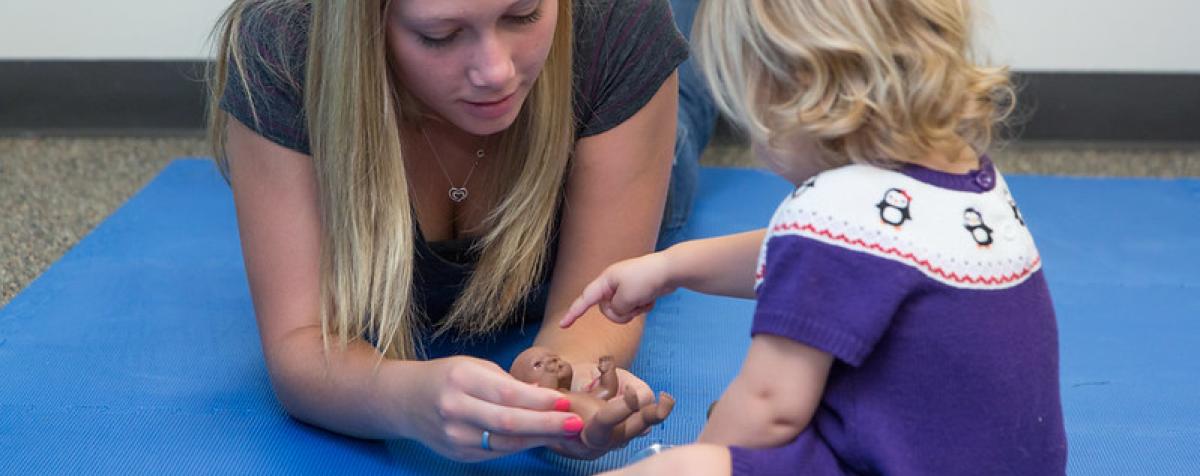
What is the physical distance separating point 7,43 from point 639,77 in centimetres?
176

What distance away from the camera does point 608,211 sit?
1.33m

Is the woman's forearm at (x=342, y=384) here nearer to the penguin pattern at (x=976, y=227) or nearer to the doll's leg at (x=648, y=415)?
the doll's leg at (x=648, y=415)

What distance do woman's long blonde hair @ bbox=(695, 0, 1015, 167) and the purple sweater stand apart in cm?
3

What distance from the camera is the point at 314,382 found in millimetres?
1217

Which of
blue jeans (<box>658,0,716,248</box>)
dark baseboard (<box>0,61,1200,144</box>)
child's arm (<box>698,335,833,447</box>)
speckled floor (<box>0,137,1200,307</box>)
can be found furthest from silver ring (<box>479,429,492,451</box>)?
dark baseboard (<box>0,61,1200,144</box>)

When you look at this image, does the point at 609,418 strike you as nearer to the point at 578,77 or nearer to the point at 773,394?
the point at 773,394

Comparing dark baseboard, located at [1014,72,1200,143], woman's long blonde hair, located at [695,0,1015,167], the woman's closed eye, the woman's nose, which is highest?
woman's long blonde hair, located at [695,0,1015,167]

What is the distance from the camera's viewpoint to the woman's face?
3.53 ft

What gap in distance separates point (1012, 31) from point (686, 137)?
3.30 feet

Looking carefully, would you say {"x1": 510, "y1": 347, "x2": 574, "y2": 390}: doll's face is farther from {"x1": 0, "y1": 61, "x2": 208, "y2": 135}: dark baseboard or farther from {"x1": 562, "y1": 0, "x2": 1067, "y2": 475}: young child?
{"x1": 0, "y1": 61, "x2": 208, "y2": 135}: dark baseboard

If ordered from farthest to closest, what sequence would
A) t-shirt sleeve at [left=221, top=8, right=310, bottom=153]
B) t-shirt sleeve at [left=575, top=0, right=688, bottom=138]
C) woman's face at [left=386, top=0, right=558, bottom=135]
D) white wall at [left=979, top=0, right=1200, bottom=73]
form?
white wall at [left=979, top=0, right=1200, bottom=73] → t-shirt sleeve at [left=575, top=0, right=688, bottom=138] → t-shirt sleeve at [left=221, top=8, right=310, bottom=153] → woman's face at [left=386, top=0, right=558, bottom=135]

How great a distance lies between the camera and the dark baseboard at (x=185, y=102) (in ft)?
8.48

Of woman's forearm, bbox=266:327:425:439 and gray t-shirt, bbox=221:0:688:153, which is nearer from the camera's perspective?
woman's forearm, bbox=266:327:425:439

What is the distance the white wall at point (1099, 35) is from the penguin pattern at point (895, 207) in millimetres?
1786
